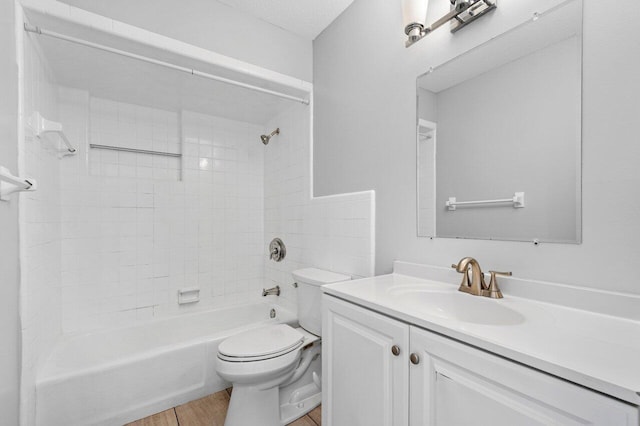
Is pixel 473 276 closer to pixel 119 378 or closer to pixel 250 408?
pixel 250 408

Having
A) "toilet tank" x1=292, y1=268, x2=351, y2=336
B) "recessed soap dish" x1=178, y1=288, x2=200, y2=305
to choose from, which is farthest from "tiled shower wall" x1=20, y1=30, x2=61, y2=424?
"toilet tank" x1=292, y1=268, x2=351, y2=336

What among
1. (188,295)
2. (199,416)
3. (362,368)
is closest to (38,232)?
(188,295)

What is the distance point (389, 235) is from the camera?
1551mm

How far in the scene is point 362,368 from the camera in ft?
3.38

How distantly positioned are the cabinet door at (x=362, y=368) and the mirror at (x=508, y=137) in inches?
22.1

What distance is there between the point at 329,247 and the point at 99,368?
1.46m

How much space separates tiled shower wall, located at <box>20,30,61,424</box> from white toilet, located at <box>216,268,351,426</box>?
0.92 meters

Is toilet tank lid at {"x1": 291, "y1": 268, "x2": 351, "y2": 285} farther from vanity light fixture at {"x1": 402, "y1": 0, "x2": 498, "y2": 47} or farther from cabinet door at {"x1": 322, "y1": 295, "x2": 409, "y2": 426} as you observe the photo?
vanity light fixture at {"x1": 402, "y1": 0, "x2": 498, "y2": 47}

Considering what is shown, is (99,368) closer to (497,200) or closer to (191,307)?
(191,307)

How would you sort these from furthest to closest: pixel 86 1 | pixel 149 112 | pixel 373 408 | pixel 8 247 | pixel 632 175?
1. pixel 149 112
2. pixel 86 1
3. pixel 8 247
4. pixel 373 408
5. pixel 632 175

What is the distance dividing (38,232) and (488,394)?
7.22 ft

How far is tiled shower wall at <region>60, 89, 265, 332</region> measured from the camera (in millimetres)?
2170

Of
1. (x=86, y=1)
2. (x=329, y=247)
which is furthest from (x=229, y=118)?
(x=329, y=247)

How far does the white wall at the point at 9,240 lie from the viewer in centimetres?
Result: 95
